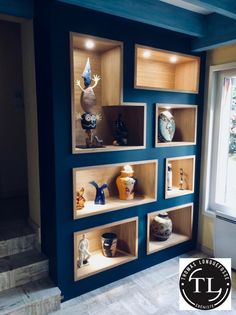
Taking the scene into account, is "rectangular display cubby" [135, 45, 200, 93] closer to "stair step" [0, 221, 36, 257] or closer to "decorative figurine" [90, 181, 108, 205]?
"decorative figurine" [90, 181, 108, 205]

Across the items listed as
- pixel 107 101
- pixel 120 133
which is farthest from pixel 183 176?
pixel 107 101

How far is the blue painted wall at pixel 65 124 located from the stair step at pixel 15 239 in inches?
5.6

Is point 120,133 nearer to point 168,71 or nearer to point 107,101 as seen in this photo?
point 107,101

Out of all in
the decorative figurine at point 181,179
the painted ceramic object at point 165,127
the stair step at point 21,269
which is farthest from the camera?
the decorative figurine at point 181,179

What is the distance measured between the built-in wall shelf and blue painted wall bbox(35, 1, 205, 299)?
2.5 inches

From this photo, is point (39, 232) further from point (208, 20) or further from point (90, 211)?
point (208, 20)

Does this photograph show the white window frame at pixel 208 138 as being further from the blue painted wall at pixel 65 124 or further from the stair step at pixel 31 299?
the stair step at pixel 31 299

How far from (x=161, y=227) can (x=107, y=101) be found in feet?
4.53

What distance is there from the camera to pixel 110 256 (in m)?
2.50

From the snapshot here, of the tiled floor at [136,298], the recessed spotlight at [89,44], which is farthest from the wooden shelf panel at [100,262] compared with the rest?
the recessed spotlight at [89,44]

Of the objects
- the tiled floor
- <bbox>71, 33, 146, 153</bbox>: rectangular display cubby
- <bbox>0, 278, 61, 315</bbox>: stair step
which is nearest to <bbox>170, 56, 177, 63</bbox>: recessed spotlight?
<bbox>71, 33, 146, 153</bbox>: rectangular display cubby

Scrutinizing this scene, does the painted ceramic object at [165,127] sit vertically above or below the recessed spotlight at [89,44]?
below

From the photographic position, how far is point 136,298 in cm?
221

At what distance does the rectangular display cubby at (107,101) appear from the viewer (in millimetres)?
2199
